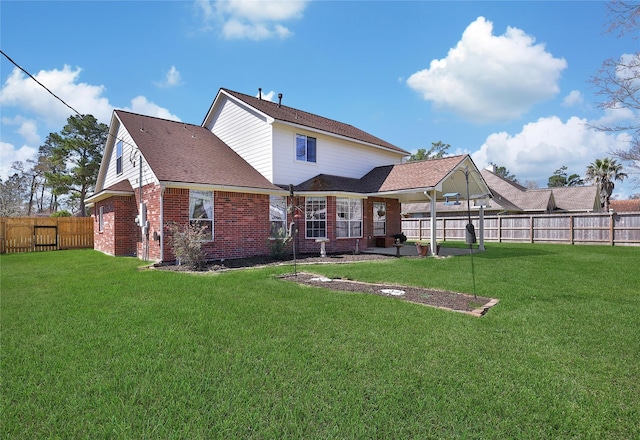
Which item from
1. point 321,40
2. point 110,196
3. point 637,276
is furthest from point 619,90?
point 110,196

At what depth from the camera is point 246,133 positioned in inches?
635

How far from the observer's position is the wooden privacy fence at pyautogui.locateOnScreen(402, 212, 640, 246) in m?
18.1

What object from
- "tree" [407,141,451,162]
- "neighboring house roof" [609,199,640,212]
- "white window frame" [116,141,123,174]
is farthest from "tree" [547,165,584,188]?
"white window frame" [116,141,123,174]

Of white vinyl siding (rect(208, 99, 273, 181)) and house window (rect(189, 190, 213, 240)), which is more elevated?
white vinyl siding (rect(208, 99, 273, 181))

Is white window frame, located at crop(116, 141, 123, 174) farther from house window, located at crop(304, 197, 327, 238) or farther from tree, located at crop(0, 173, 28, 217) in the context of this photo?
tree, located at crop(0, 173, 28, 217)

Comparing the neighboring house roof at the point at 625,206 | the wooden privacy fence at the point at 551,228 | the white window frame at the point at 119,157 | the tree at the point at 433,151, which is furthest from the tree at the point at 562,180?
the white window frame at the point at 119,157

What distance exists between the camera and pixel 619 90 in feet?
27.5

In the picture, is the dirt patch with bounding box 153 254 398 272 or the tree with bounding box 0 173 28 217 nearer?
the dirt patch with bounding box 153 254 398 272

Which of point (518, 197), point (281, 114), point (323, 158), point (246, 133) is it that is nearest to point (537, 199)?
point (518, 197)

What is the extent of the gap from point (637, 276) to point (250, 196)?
487 inches

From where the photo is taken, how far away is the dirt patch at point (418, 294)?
6070mm

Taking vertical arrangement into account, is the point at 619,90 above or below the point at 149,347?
above

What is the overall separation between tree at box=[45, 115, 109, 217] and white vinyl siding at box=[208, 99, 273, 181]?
70.6 feet

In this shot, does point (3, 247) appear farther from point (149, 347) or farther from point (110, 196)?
point (149, 347)
